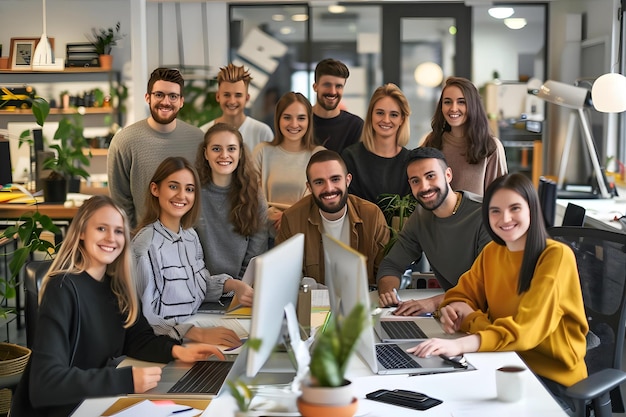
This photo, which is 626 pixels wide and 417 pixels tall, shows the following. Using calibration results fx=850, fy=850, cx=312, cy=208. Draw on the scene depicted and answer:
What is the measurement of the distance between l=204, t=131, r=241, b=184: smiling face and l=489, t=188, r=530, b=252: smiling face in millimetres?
1323

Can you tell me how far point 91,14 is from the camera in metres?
7.46

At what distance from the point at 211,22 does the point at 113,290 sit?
20.6 feet

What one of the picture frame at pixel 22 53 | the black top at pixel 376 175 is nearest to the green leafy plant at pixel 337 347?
the black top at pixel 376 175

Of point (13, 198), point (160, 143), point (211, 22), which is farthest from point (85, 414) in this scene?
point (211, 22)

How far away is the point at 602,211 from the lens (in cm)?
572

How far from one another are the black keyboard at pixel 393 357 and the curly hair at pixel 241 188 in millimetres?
1166

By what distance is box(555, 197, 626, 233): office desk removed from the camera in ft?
17.1

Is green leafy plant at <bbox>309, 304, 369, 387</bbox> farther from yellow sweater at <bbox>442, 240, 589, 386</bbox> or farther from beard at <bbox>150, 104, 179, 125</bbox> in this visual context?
beard at <bbox>150, 104, 179, 125</bbox>

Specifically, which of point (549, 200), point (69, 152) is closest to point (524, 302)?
point (549, 200)

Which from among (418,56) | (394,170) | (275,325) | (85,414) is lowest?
(85,414)

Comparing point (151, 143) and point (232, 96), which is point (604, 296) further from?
point (232, 96)

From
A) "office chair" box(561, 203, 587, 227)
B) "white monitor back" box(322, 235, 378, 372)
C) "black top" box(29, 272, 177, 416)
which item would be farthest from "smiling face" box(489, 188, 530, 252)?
"office chair" box(561, 203, 587, 227)

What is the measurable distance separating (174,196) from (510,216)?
126 cm

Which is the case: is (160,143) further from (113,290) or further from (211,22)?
(211,22)
